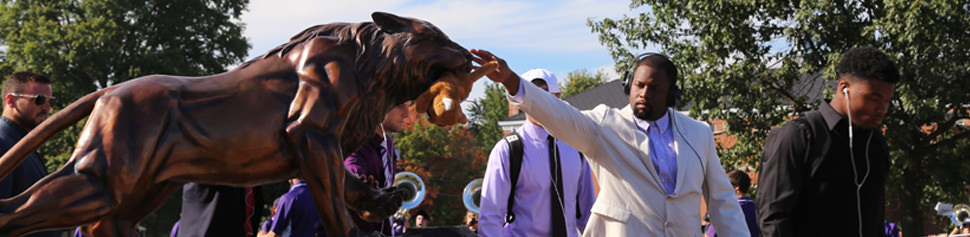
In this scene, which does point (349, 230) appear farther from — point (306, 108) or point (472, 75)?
point (472, 75)

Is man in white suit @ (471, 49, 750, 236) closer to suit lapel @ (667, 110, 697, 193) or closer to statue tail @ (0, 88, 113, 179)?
suit lapel @ (667, 110, 697, 193)

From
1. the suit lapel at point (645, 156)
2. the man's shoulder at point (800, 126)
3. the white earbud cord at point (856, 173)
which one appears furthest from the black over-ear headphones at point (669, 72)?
the white earbud cord at point (856, 173)

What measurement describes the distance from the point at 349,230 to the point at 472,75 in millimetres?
629

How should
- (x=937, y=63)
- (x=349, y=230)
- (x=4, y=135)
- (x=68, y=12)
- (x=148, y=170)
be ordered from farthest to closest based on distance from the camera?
(x=68, y=12)
(x=937, y=63)
(x=4, y=135)
(x=349, y=230)
(x=148, y=170)

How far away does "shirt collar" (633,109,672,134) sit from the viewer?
14.1 ft

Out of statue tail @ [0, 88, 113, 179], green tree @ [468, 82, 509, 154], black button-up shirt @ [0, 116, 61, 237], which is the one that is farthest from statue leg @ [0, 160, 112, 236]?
green tree @ [468, 82, 509, 154]

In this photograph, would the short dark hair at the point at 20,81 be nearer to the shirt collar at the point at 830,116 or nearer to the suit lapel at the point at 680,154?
the suit lapel at the point at 680,154

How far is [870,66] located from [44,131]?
3822 millimetres

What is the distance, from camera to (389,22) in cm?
252

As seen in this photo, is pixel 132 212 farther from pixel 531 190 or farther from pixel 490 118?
pixel 490 118

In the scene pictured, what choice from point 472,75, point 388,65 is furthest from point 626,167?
point 388,65

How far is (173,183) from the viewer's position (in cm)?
230

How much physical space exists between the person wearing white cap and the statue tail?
3202 millimetres

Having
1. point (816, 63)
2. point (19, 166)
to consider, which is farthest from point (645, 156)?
point (816, 63)
